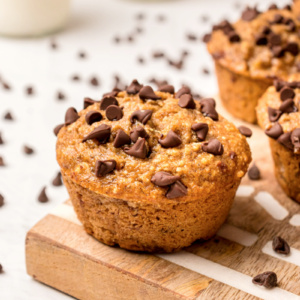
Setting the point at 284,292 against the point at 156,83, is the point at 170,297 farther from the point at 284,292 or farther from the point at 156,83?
the point at 156,83

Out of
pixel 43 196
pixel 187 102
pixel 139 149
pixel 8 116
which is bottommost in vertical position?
pixel 43 196

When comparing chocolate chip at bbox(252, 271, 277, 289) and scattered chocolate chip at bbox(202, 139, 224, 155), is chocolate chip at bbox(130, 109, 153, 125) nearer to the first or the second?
scattered chocolate chip at bbox(202, 139, 224, 155)

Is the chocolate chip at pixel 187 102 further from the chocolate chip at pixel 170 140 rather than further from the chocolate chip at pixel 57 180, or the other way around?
the chocolate chip at pixel 57 180

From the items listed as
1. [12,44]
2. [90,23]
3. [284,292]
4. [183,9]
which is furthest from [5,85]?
[284,292]

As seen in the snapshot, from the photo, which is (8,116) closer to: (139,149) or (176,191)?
(139,149)

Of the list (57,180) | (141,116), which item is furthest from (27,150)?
(141,116)

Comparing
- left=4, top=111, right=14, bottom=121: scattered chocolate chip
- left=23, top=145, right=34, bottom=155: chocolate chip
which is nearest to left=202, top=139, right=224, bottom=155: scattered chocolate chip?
left=23, top=145, right=34, bottom=155: chocolate chip
